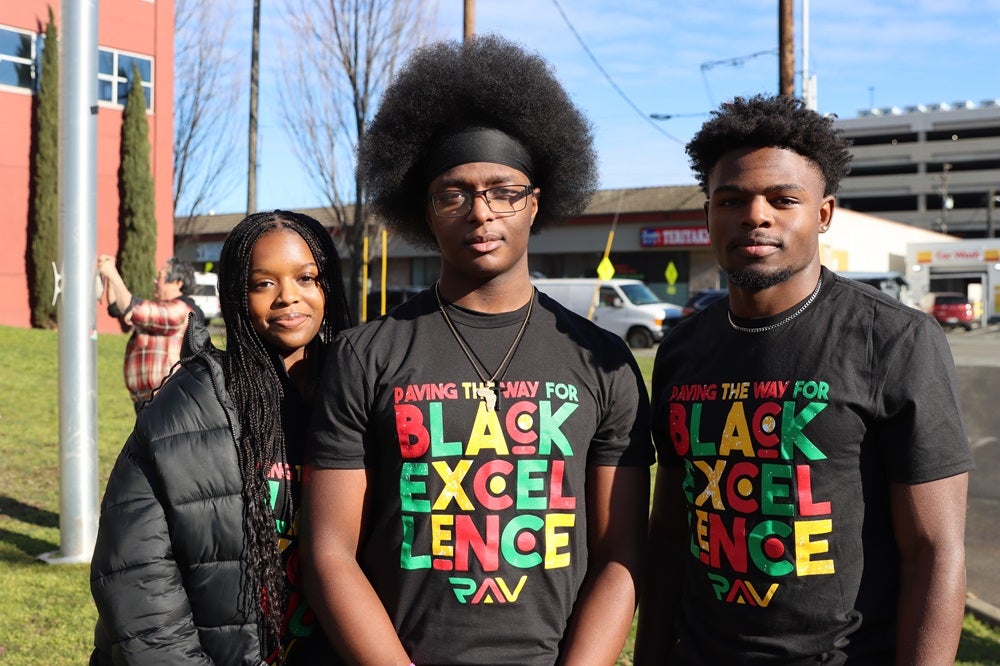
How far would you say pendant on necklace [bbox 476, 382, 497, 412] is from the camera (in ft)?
7.29

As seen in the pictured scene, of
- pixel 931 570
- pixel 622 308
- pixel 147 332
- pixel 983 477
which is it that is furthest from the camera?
pixel 622 308

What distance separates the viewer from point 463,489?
2.19m

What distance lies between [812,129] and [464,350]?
1.03m

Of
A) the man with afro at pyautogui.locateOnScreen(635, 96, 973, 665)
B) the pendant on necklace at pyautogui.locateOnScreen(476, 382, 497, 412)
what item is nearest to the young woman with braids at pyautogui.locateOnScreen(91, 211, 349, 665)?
the pendant on necklace at pyautogui.locateOnScreen(476, 382, 497, 412)

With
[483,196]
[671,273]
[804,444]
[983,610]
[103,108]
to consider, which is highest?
[103,108]

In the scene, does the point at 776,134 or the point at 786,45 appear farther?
the point at 786,45

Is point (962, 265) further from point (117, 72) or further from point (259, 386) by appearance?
point (259, 386)

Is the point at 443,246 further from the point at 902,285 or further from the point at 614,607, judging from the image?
the point at 902,285

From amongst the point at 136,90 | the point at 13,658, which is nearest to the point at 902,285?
the point at 136,90

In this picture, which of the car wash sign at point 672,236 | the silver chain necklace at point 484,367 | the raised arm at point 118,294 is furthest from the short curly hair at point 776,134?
the car wash sign at point 672,236

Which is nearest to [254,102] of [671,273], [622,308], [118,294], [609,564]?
[622,308]

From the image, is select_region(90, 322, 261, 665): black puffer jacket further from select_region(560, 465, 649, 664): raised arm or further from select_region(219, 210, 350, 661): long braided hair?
select_region(560, 465, 649, 664): raised arm

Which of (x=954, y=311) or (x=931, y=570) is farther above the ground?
(x=954, y=311)

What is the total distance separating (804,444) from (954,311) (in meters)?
40.6
